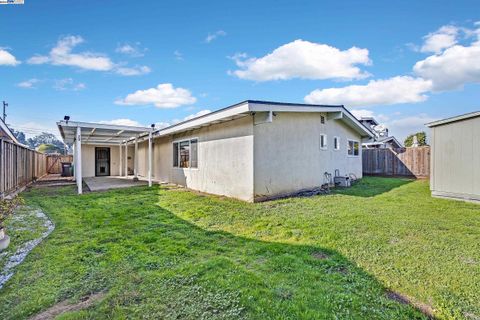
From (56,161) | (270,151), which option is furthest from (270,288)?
(56,161)

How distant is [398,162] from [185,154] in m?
13.4

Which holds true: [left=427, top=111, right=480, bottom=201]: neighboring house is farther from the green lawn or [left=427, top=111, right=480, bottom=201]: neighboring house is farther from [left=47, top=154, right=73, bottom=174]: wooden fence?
[left=47, top=154, right=73, bottom=174]: wooden fence

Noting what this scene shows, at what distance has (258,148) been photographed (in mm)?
7820

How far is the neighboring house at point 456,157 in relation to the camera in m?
7.34

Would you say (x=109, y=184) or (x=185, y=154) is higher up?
(x=185, y=154)

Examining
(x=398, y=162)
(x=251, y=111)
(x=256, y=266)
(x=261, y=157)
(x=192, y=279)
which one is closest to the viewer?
(x=192, y=279)

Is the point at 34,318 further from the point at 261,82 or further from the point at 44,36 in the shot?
the point at 261,82

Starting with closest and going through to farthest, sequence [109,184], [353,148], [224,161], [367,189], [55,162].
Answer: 1. [224,161]
2. [367,189]
3. [109,184]
4. [353,148]
5. [55,162]

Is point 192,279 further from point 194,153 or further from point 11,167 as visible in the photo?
point 11,167

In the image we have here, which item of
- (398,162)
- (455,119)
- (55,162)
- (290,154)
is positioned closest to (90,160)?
(55,162)

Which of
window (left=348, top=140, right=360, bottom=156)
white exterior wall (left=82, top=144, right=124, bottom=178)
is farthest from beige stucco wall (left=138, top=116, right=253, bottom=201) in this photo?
white exterior wall (left=82, top=144, right=124, bottom=178)

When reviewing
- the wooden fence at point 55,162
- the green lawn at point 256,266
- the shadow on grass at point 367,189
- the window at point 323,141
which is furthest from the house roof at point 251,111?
the wooden fence at point 55,162

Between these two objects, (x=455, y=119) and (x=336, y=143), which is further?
(x=336, y=143)

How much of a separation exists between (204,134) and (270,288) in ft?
26.1
